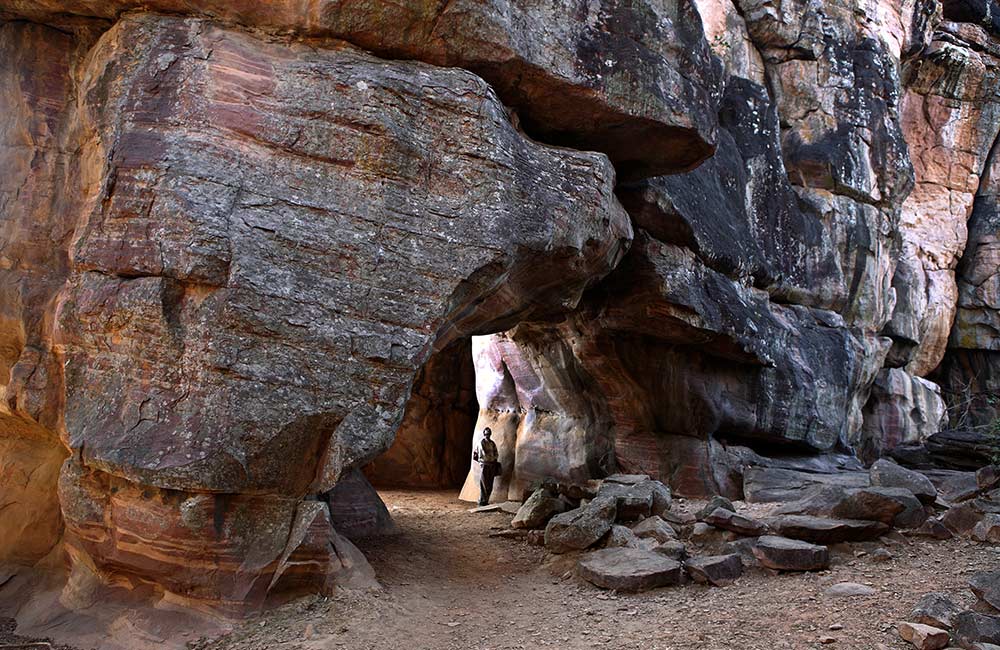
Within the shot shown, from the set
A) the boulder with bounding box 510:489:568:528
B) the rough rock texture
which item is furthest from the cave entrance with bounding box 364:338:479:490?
the rough rock texture

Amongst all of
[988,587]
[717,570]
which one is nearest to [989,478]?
[988,587]

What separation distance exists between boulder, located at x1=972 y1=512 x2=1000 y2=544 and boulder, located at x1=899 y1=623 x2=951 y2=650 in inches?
97.6

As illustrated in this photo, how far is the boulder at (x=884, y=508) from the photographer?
24.4ft

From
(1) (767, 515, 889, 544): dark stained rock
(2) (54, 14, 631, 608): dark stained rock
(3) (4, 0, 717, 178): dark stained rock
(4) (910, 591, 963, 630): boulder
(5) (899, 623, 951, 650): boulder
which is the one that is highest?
(3) (4, 0, 717, 178): dark stained rock

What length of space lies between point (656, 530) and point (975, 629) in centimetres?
367

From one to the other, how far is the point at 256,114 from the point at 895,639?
6448 mm

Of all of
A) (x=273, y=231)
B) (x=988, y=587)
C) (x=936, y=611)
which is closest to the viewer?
(x=936, y=611)

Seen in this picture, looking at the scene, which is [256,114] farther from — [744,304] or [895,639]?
[744,304]

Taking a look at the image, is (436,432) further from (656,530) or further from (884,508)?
(884,508)

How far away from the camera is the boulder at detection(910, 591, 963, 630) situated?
5137 mm

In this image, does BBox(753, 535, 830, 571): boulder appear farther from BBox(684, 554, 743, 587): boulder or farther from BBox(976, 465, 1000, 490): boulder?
BBox(976, 465, 1000, 490): boulder

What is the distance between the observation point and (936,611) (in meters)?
5.23

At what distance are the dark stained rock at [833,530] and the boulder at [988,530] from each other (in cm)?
77

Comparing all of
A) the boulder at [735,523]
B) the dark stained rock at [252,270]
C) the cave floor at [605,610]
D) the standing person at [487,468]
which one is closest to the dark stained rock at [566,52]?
the dark stained rock at [252,270]
